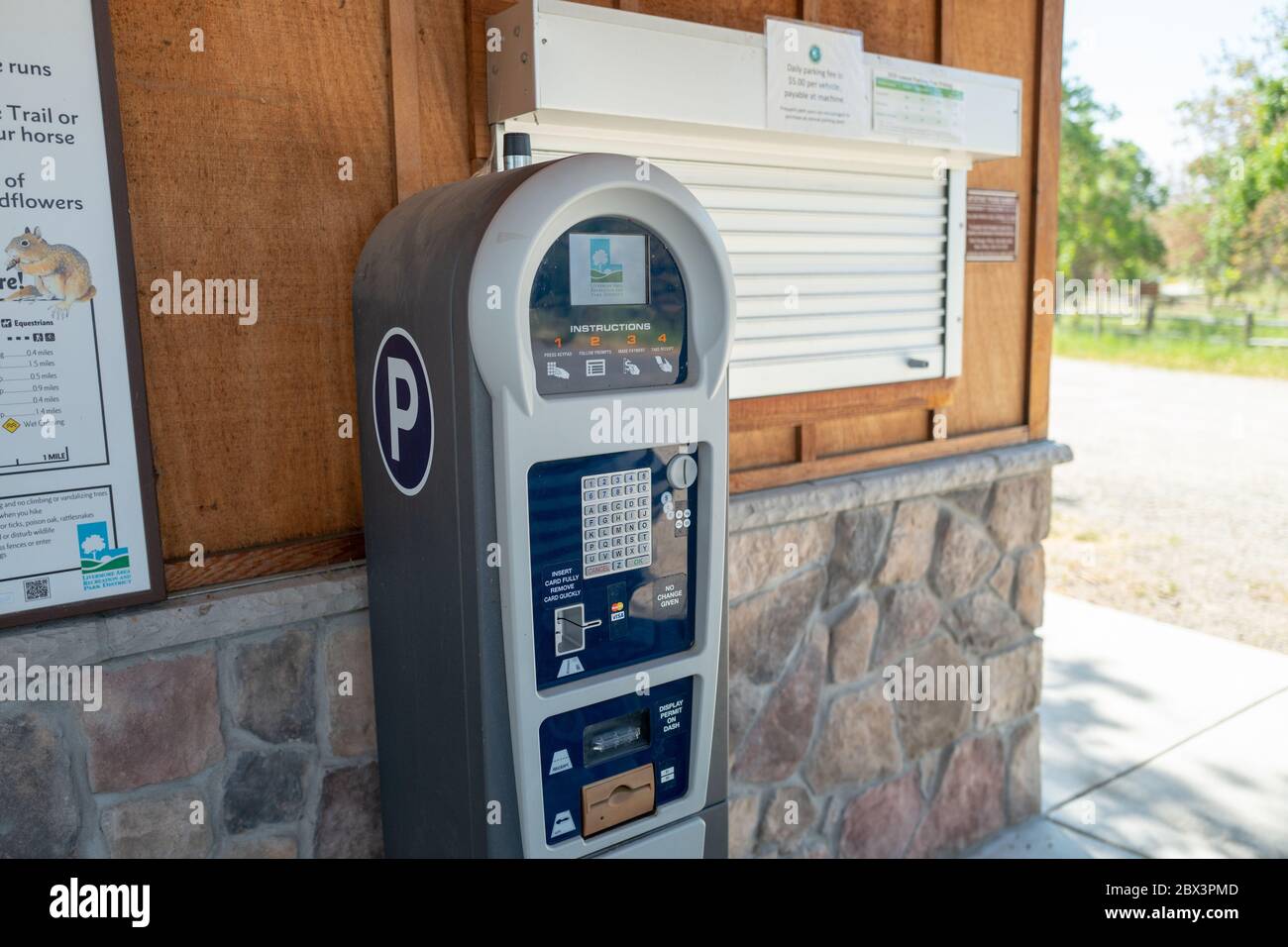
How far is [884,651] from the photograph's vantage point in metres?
3.64

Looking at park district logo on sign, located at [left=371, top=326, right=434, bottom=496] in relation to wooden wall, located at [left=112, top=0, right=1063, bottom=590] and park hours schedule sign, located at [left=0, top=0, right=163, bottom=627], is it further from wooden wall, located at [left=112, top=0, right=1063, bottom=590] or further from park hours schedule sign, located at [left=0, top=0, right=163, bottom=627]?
park hours schedule sign, located at [left=0, top=0, right=163, bottom=627]

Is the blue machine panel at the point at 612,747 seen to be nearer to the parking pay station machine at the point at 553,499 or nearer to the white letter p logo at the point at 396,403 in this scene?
the parking pay station machine at the point at 553,499

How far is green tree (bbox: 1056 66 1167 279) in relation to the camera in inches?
1086

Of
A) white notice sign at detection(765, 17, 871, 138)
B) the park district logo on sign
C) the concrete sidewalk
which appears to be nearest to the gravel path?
the concrete sidewalk

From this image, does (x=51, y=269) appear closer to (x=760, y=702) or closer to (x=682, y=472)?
(x=682, y=472)

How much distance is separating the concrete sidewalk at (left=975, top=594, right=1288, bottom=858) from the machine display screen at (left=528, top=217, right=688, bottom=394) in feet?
9.70

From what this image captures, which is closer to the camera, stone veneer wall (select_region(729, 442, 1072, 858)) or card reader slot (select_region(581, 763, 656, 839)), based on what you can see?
card reader slot (select_region(581, 763, 656, 839))

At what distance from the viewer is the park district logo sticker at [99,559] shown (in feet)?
6.81

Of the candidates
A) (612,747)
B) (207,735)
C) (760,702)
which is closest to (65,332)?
(207,735)

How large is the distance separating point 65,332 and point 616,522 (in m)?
1.17

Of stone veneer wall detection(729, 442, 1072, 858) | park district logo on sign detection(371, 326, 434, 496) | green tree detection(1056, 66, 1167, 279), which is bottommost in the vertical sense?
stone veneer wall detection(729, 442, 1072, 858)

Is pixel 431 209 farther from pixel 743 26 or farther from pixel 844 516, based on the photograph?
pixel 844 516

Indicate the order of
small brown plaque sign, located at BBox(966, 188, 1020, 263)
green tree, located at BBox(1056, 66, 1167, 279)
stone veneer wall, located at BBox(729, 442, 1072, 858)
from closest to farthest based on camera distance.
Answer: stone veneer wall, located at BBox(729, 442, 1072, 858)
small brown plaque sign, located at BBox(966, 188, 1020, 263)
green tree, located at BBox(1056, 66, 1167, 279)

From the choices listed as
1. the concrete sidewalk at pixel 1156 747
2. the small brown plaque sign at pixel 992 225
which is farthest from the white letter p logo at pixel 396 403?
the concrete sidewalk at pixel 1156 747
